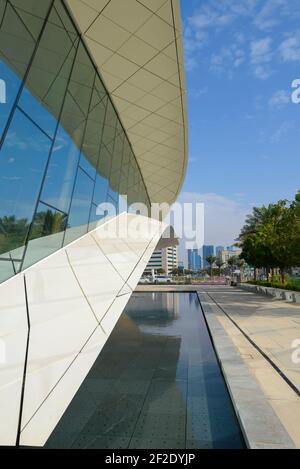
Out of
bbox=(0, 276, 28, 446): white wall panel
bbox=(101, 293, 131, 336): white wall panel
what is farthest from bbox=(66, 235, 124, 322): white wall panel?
bbox=(0, 276, 28, 446): white wall panel

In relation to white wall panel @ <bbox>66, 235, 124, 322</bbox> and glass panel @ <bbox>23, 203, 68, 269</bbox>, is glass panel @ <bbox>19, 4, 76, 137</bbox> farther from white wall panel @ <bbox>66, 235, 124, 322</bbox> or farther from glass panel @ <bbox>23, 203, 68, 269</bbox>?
white wall panel @ <bbox>66, 235, 124, 322</bbox>

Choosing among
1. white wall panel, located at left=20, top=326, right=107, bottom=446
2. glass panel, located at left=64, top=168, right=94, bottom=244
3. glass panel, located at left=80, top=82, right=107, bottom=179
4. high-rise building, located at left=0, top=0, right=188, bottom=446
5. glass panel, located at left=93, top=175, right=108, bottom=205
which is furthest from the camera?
glass panel, located at left=93, top=175, right=108, bottom=205

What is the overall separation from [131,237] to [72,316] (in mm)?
9281

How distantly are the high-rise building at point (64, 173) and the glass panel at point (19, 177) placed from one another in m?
0.02

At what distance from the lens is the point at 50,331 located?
194 inches

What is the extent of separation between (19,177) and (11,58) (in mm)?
1715

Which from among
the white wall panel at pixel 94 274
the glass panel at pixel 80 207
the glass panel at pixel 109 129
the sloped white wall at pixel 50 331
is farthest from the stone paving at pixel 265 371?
the glass panel at pixel 109 129

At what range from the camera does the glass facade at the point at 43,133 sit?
507 centimetres

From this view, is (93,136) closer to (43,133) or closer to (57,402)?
(43,133)

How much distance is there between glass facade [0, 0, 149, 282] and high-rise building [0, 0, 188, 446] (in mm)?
25

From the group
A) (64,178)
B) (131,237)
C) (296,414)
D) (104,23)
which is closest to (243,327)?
(131,237)

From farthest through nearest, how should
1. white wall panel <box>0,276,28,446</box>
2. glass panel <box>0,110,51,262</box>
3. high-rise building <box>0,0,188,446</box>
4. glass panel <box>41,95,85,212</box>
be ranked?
glass panel <box>41,95,85,212</box> < glass panel <box>0,110,51,262</box> < high-rise building <box>0,0,188,446</box> < white wall panel <box>0,276,28,446</box>

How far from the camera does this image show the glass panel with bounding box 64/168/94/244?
776 cm
